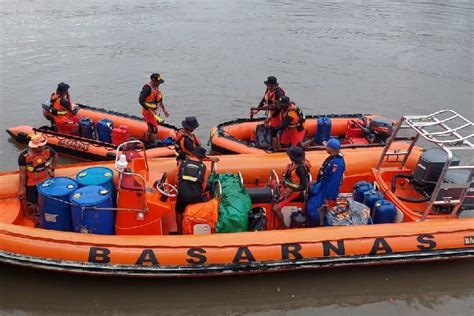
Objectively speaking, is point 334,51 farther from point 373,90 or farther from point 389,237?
point 389,237

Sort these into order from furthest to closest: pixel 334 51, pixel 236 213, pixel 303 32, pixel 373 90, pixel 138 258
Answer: pixel 303 32 → pixel 334 51 → pixel 373 90 → pixel 236 213 → pixel 138 258

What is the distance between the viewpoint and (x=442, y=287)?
582 centimetres

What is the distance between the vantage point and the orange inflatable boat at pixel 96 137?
8281mm

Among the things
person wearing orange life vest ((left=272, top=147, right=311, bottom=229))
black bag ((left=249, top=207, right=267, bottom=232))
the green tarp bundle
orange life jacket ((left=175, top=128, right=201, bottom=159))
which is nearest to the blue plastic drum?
orange life jacket ((left=175, top=128, right=201, bottom=159))

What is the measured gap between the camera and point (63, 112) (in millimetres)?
8539

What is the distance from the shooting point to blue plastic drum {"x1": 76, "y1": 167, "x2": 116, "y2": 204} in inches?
215

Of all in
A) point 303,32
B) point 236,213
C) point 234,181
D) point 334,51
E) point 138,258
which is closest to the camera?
point 138,258

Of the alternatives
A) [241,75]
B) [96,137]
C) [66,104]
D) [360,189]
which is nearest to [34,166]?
[66,104]

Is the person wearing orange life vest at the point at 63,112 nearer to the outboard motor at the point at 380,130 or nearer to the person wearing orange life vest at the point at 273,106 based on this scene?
the person wearing orange life vest at the point at 273,106

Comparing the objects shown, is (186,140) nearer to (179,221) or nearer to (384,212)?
(179,221)

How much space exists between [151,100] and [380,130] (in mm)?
3971

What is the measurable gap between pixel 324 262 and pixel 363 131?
4.12m

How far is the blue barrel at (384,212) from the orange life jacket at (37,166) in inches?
152

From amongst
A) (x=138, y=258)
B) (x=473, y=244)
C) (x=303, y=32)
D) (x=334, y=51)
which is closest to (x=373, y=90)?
(x=334, y=51)
